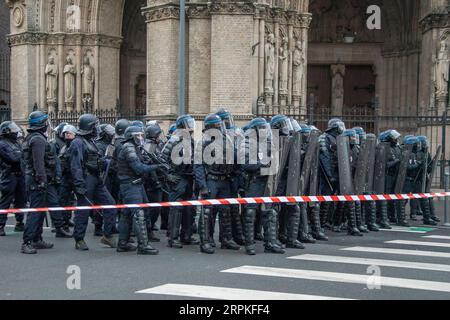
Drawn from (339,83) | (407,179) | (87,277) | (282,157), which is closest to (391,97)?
(339,83)

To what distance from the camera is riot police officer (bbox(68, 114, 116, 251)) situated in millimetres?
11258

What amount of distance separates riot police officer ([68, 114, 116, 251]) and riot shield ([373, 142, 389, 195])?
5.25 meters

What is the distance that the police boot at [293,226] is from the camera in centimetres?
1156

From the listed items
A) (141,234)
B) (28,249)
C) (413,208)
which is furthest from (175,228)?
(413,208)

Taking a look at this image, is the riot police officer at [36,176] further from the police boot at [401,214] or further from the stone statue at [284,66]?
the stone statue at [284,66]

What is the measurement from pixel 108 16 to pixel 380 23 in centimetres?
1084

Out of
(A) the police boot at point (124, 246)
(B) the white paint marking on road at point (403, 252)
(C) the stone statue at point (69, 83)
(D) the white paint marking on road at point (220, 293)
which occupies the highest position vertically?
(C) the stone statue at point (69, 83)

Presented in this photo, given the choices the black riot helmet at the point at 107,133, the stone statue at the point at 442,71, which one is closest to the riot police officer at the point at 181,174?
the black riot helmet at the point at 107,133

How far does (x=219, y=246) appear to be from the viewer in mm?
11852

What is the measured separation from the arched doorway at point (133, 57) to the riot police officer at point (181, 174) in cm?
1961

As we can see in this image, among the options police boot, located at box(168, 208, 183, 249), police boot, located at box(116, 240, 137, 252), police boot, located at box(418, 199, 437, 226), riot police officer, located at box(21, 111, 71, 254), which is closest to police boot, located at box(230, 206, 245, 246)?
police boot, located at box(168, 208, 183, 249)

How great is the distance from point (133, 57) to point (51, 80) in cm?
469

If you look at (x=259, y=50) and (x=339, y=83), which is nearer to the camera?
(x=259, y=50)

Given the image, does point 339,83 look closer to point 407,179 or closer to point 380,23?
point 380,23
